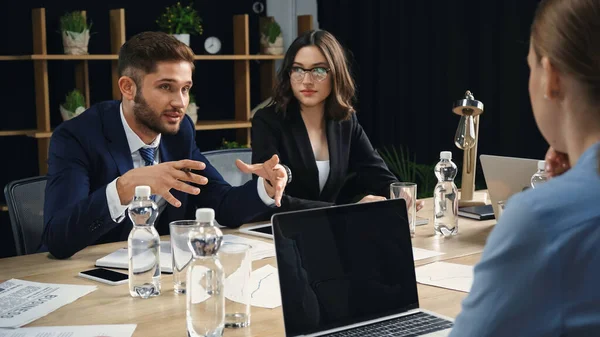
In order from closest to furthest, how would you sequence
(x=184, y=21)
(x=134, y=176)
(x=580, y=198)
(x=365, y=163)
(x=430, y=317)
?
(x=580, y=198) → (x=430, y=317) → (x=134, y=176) → (x=365, y=163) → (x=184, y=21)

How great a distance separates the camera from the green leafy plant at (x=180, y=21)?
4.86 meters

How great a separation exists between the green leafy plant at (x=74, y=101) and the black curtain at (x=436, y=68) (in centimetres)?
181

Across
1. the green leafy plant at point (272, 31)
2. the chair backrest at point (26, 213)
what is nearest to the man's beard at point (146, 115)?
the chair backrest at point (26, 213)

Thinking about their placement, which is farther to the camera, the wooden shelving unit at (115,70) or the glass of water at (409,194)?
the wooden shelving unit at (115,70)

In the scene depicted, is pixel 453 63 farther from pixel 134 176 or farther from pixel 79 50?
pixel 134 176

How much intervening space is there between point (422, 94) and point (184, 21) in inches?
61.7

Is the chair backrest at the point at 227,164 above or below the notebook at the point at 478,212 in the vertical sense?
above

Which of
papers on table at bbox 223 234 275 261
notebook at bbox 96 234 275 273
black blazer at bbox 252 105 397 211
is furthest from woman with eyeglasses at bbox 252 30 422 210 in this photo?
notebook at bbox 96 234 275 273

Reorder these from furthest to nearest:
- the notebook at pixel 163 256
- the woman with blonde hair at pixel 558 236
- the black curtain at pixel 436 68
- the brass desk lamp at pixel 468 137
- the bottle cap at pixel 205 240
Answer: the black curtain at pixel 436 68
the brass desk lamp at pixel 468 137
the notebook at pixel 163 256
the bottle cap at pixel 205 240
the woman with blonde hair at pixel 558 236

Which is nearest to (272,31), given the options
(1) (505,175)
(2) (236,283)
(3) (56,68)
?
(3) (56,68)

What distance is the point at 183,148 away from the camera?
2.77 meters

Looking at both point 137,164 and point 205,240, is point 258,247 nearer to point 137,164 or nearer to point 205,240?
point 137,164

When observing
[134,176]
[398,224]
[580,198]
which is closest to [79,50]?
[134,176]

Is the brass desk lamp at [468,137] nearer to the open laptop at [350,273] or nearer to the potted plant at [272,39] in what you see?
the open laptop at [350,273]
